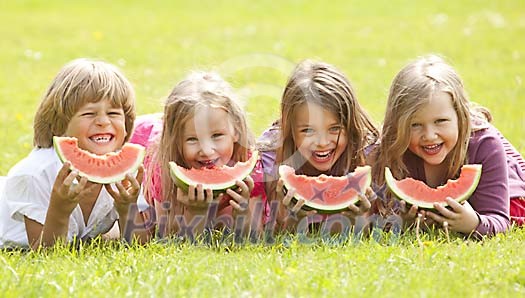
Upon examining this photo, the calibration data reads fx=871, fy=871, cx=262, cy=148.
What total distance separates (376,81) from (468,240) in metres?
6.47

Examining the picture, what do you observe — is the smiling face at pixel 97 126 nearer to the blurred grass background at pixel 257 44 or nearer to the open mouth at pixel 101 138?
the open mouth at pixel 101 138

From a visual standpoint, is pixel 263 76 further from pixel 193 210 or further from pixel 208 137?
pixel 193 210

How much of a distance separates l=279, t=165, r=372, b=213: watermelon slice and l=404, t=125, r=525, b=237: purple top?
0.56 m

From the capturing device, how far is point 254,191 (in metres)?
5.41

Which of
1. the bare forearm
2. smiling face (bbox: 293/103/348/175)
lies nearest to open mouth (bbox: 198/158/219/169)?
smiling face (bbox: 293/103/348/175)

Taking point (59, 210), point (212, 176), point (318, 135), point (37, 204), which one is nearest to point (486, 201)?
point (318, 135)

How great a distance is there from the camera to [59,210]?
4801 millimetres

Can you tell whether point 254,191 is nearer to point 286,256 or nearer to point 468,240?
point 286,256

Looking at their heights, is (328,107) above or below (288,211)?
above

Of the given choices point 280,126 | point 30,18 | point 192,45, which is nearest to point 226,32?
point 192,45

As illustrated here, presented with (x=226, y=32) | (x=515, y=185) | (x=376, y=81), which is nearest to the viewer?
(x=515, y=185)

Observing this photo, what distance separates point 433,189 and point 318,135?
755 millimetres

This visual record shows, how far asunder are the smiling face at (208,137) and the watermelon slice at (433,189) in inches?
38.7

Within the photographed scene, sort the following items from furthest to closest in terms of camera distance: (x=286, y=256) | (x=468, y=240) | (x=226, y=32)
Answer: (x=226, y=32) → (x=468, y=240) → (x=286, y=256)
